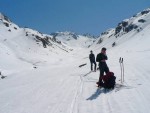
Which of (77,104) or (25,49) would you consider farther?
(25,49)

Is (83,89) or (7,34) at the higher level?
(7,34)

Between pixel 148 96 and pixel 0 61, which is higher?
pixel 0 61

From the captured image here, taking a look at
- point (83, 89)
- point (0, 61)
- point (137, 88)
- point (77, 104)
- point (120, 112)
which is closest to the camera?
point (120, 112)

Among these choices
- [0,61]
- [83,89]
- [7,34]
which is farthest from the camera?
[7,34]

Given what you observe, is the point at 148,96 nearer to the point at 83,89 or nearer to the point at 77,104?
the point at 77,104

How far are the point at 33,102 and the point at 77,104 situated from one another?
2756mm

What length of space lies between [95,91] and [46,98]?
8.35 feet

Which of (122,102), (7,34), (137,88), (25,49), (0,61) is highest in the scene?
(7,34)

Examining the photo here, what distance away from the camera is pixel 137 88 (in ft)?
43.2

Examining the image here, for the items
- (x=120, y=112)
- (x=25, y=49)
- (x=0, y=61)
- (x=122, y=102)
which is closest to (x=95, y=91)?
(x=122, y=102)

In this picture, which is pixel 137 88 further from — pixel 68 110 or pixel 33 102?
pixel 33 102

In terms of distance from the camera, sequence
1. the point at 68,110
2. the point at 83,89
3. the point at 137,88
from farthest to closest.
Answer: the point at 83,89
the point at 137,88
the point at 68,110

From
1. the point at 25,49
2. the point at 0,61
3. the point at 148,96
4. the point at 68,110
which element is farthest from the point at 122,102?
the point at 25,49

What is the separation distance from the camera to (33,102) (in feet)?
43.4
